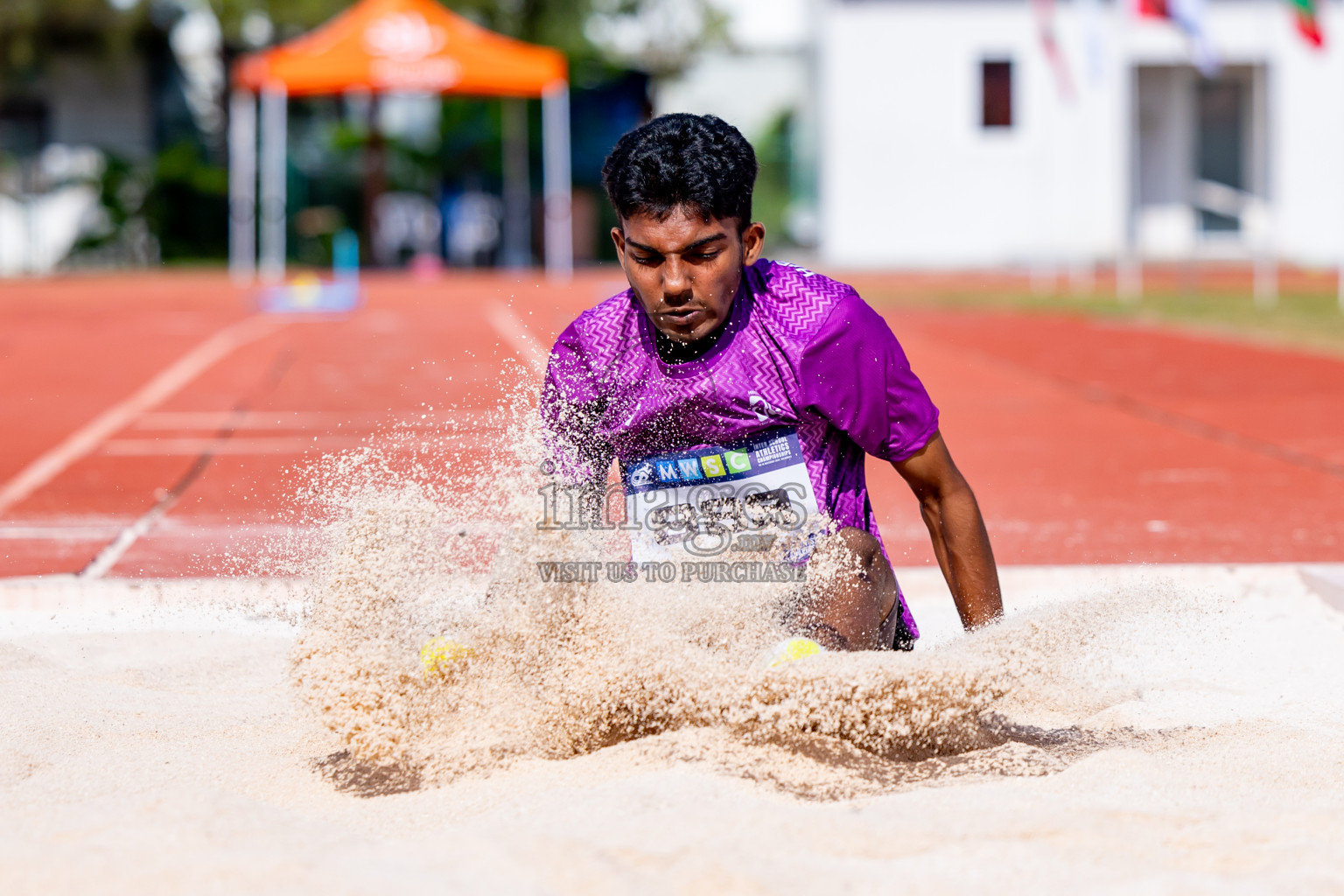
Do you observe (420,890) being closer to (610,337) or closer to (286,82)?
(610,337)

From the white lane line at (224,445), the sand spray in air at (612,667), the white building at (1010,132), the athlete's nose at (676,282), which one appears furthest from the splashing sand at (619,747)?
the white building at (1010,132)

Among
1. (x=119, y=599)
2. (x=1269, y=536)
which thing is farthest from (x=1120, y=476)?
(x=119, y=599)

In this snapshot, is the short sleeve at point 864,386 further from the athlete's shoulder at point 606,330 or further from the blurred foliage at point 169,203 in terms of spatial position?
the blurred foliage at point 169,203

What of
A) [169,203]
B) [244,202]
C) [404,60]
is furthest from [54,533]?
[169,203]

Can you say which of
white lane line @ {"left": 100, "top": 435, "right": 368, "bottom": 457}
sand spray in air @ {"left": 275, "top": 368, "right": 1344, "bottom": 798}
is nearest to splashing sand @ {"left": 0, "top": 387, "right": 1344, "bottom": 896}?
sand spray in air @ {"left": 275, "top": 368, "right": 1344, "bottom": 798}

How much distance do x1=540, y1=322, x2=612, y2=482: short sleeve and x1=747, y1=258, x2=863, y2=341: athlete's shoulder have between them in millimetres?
363

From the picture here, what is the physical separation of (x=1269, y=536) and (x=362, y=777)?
3.50 meters

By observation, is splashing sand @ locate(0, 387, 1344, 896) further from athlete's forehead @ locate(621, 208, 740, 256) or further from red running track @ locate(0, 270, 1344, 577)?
red running track @ locate(0, 270, 1344, 577)

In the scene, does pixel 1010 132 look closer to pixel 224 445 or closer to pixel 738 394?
pixel 224 445

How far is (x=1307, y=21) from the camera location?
553 inches

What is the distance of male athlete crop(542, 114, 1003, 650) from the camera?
110 inches

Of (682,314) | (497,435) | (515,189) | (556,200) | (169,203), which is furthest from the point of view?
(169,203)

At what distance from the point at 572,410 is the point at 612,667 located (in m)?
0.52

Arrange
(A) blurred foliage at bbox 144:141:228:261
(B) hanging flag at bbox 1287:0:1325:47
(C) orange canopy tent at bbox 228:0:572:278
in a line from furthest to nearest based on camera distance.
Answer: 1. (A) blurred foliage at bbox 144:141:228:261
2. (C) orange canopy tent at bbox 228:0:572:278
3. (B) hanging flag at bbox 1287:0:1325:47
